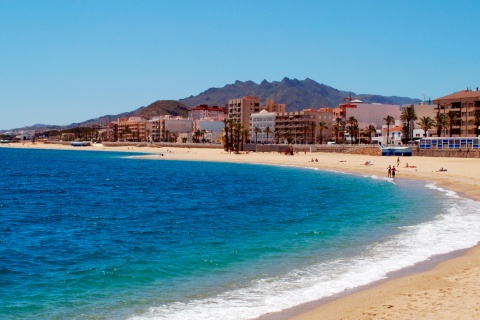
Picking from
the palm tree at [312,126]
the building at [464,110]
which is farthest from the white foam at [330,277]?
the palm tree at [312,126]

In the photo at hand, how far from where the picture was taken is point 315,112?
166 m

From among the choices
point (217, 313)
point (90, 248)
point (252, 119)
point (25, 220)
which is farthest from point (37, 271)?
point (252, 119)

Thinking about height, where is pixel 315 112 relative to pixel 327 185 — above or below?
above

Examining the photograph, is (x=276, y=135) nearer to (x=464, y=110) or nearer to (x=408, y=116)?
(x=408, y=116)

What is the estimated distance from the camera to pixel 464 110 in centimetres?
11069

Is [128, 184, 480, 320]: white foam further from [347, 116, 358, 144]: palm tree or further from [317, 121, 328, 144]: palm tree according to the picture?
[317, 121, 328, 144]: palm tree

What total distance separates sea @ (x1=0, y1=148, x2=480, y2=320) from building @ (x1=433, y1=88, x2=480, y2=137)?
7545 cm

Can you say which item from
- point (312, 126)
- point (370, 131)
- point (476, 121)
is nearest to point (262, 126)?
point (312, 126)

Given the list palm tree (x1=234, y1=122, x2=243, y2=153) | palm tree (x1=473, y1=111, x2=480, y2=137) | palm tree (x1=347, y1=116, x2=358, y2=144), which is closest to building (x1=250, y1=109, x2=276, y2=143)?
palm tree (x1=234, y1=122, x2=243, y2=153)

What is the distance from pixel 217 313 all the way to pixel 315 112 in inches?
6139

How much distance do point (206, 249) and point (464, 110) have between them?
102663mm

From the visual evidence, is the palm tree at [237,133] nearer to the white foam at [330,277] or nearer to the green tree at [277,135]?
the green tree at [277,135]

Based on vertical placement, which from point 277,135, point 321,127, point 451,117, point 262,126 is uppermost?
point 262,126

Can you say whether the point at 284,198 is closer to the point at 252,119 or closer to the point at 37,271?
the point at 37,271
